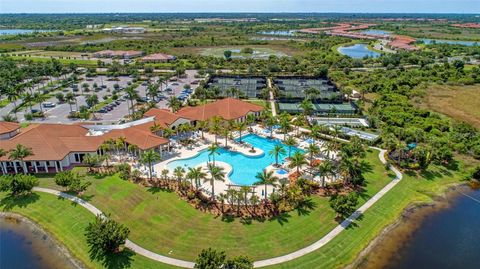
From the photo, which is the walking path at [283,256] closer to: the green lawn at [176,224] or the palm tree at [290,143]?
the green lawn at [176,224]

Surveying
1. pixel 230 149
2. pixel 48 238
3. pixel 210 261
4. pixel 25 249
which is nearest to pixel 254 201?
pixel 210 261

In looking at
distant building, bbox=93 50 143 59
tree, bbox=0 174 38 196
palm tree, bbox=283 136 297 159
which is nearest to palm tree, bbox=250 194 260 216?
palm tree, bbox=283 136 297 159

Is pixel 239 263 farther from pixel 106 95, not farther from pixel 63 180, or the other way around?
pixel 106 95

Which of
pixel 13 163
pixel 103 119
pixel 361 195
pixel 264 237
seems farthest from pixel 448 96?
pixel 13 163

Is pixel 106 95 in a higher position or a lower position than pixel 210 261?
lower

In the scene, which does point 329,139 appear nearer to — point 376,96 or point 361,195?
point 361,195

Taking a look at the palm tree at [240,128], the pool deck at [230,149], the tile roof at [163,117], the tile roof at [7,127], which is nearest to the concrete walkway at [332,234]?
the pool deck at [230,149]
